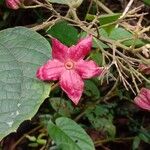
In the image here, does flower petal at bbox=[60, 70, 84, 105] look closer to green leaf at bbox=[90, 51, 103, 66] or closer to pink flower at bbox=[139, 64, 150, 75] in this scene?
pink flower at bbox=[139, 64, 150, 75]

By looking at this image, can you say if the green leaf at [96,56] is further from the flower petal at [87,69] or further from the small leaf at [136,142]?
the small leaf at [136,142]

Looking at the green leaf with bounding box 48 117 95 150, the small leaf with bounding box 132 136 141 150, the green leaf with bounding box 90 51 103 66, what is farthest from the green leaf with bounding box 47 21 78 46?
the small leaf with bounding box 132 136 141 150

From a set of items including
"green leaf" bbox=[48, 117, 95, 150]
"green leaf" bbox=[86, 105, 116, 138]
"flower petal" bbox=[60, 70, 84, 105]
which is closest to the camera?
"flower petal" bbox=[60, 70, 84, 105]

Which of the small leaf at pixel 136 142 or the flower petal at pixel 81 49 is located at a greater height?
the flower petal at pixel 81 49

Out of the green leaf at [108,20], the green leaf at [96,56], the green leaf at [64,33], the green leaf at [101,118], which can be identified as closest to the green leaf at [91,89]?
the green leaf at [101,118]

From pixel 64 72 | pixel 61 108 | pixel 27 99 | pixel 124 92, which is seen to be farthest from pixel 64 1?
pixel 124 92

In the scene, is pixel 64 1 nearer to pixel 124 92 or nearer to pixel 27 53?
pixel 27 53

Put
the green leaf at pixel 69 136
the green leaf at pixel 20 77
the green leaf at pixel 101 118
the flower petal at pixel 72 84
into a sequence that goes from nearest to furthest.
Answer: the green leaf at pixel 20 77
the flower petal at pixel 72 84
the green leaf at pixel 69 136
the green leaf at pixel 101 118
